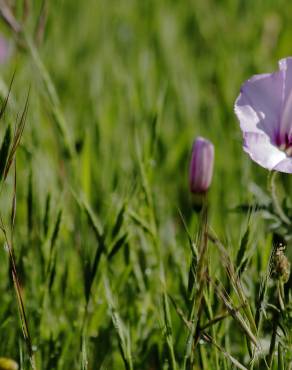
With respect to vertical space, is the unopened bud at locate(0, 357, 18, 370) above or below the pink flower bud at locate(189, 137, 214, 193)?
below

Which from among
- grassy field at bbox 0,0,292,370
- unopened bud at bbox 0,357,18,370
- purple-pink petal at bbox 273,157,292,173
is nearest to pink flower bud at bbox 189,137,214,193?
grassy field at bbox 0,0,292,370

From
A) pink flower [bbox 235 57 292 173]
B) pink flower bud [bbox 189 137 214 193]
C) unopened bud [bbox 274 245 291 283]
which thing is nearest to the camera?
unopened bud [bbox 274 245 291 283]

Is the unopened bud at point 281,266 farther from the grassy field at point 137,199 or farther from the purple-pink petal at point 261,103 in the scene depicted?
the purple-pink petal at point 261,103

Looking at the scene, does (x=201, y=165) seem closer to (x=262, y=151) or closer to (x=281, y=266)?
(x=262, y=151)

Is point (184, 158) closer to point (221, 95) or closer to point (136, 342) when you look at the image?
point (221, 95)

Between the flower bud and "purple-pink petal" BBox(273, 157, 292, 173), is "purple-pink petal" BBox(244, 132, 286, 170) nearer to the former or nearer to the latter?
"purple-pink petal" BBox(273, 157, 292, 173)

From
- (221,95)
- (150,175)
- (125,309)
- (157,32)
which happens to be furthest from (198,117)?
(125,309)
